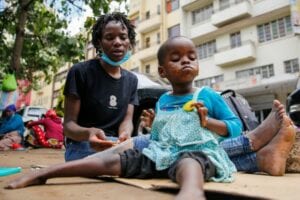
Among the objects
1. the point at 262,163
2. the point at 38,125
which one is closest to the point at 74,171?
the point at 262,163

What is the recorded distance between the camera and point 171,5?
25875 millimetres

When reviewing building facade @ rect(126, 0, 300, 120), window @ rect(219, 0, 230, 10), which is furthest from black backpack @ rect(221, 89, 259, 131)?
window @ rect(219, 0, 230, 10)

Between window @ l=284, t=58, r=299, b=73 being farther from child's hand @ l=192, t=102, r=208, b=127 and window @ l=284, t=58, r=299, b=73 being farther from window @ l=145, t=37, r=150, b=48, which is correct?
child's hand @ l=192, t=102, r=208, b=127

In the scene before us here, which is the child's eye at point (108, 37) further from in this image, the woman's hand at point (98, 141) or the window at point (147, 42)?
the window at point (147, 42)

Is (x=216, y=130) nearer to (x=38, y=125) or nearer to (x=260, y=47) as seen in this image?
(x=38, y=125)

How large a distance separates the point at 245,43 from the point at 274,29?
1.64 metres

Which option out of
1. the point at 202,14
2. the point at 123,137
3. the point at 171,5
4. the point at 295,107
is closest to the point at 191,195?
the point at 123,137

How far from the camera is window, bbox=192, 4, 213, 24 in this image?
23234 mm

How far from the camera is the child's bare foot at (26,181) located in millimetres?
1767

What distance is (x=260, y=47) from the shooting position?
19.8 metres

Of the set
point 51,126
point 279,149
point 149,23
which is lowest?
point 279,149

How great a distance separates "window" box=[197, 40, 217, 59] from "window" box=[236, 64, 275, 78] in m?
2.53

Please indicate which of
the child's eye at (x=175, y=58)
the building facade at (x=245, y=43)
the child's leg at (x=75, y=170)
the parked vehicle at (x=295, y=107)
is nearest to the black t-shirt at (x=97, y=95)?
the child's leg at (x=75, y=170)

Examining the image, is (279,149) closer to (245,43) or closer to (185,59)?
(185,59)
